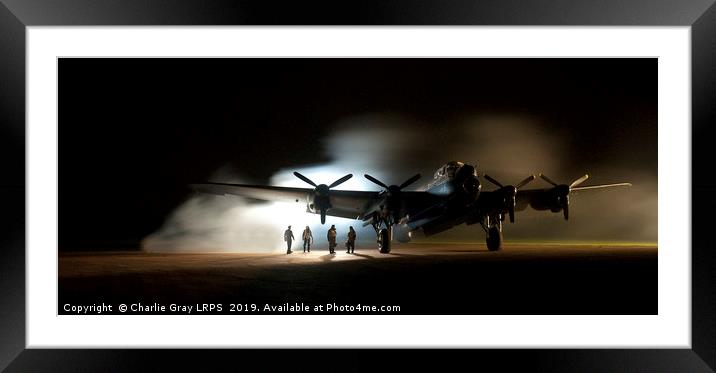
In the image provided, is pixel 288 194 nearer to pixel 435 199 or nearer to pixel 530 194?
pixel 435 199

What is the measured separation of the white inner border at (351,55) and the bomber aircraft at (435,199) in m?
3.58

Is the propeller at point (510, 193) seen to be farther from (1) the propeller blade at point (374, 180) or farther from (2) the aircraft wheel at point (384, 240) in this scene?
(2) the aircraft wheel at point (384, 240)

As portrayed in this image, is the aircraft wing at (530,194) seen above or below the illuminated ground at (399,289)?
above

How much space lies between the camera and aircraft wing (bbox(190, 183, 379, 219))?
11.3 meters

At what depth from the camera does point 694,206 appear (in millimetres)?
6379

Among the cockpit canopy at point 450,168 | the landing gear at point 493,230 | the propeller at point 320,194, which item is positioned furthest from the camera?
the landing gear at point 493,230

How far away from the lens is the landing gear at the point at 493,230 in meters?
14.0

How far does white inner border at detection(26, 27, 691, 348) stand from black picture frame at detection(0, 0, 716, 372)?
1.91 feet

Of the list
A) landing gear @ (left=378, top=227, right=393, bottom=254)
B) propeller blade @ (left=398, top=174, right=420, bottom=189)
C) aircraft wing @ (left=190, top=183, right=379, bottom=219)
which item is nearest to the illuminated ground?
aircraft wing @ (left=190, top=183, right=379, bottom=219)

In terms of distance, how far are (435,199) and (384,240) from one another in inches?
101

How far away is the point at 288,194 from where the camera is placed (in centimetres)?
1313

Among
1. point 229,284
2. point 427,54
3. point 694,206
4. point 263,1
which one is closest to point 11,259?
point 229,284

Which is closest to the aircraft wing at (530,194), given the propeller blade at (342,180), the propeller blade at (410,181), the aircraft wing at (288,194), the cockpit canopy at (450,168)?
the cockpit canopy at (450,168)

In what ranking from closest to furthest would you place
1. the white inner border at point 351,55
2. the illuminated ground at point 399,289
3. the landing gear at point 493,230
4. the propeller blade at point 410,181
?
the white inner border at point 351,55 → the illuminated ground at point 399,289 → the propeller blade at point 410,181 → the landing gear at point 493,230
